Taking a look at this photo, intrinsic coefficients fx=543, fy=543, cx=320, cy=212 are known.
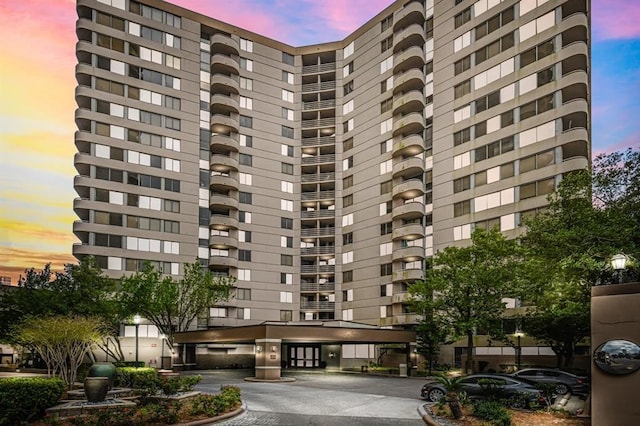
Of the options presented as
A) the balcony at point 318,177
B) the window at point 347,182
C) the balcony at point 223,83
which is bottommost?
the window at point 347,182

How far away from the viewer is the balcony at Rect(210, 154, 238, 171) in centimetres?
7125

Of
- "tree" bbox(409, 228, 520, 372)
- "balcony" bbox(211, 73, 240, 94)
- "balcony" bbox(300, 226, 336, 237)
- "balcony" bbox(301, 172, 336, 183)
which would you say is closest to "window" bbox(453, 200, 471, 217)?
"tree" bbox(409, 228, 520, 372)

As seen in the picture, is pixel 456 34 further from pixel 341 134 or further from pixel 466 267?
pixel 466 267

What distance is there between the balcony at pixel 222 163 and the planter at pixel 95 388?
166 ft

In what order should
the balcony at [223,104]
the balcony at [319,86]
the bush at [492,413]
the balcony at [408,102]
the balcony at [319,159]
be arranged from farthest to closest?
the balcony at [319,86]
the balcony at [319,159]
the balcony at [223,104]
the balcony at [408,102]
the bush at [492,413]

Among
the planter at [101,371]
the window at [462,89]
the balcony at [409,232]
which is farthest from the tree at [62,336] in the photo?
the window at [462,89]

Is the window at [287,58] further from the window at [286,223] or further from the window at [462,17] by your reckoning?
the window at [462,17]

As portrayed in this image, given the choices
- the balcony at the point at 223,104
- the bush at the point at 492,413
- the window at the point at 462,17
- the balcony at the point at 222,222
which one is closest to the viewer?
the bush at the point at 492,413

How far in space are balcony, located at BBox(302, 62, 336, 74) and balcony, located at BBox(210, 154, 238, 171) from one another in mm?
19708

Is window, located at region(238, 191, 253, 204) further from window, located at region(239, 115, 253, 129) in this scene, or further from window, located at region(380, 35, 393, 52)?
window, located at region(380, 35, 393, 52)

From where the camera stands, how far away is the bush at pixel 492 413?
18438mm

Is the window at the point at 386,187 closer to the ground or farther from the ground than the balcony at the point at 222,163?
closer to the ground

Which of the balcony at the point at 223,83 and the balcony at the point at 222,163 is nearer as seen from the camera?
the balcony at the point at 222,163

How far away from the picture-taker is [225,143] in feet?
235
